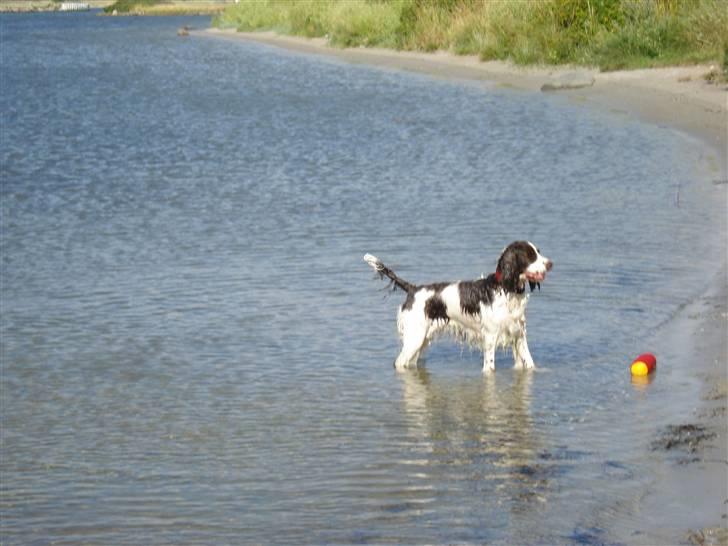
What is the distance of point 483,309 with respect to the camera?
32.8 ft

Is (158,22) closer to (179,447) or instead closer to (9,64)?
(9,64)

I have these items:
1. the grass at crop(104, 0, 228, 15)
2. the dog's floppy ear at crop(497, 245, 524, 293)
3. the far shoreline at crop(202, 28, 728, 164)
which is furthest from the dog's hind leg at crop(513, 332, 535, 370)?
the grass at crop(104, 0, 228, 15)

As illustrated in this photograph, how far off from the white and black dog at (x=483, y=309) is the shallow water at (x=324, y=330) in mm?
249

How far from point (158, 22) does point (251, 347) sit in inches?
3690

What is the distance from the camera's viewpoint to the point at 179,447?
893 cm

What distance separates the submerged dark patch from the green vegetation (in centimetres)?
1765

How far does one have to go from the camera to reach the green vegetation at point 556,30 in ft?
98.5

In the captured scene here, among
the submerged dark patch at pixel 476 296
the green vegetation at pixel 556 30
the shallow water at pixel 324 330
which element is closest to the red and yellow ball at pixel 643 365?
the shallow water at pixel 324 330

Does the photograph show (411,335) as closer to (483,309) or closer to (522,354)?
→ (483,309)

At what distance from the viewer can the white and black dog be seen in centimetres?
970

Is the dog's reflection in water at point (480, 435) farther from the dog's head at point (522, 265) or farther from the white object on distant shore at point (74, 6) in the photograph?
the white object on distant shore at point (74, 6)

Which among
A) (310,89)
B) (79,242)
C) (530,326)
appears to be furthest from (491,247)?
(310,89)

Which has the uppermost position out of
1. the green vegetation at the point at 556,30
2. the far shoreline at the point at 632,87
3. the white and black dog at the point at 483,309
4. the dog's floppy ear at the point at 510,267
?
the green vegetation at the point at 556,30

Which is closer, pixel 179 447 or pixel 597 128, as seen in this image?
pixel 179 447
